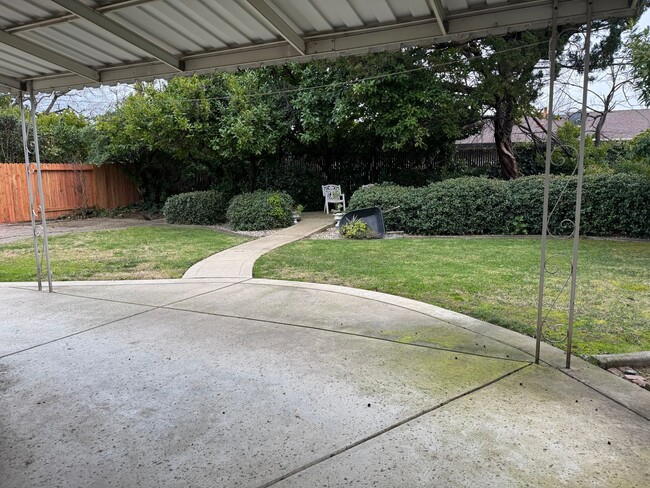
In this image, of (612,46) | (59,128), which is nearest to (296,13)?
(612,46)

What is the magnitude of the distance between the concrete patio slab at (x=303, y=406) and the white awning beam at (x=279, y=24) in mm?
2566

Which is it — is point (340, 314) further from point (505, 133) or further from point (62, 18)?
point (505, 133)

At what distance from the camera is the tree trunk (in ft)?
46.4

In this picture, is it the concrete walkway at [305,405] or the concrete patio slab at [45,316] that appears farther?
the concrete patio slab at [45,316]

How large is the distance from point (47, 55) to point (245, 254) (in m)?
4.67

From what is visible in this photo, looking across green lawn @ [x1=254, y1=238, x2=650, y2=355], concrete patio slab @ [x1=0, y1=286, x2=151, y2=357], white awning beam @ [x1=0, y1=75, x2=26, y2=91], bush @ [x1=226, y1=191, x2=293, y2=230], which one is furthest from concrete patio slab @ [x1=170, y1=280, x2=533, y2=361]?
bush @ [x1=226, y1=191, x2=293, y2=230]

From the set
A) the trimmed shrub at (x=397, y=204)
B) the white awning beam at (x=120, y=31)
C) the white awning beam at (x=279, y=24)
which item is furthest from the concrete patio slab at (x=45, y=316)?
the trimmed shrub at (x=397, y=204)

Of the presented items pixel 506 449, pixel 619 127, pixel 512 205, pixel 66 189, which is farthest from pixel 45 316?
pixel 619 127

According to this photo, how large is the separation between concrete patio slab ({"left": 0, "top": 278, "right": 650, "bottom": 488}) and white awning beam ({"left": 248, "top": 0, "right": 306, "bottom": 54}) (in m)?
2.57

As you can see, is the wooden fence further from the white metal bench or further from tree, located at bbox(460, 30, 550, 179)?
tree, located at bbox(460, 30, 550, 179)

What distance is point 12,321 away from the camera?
4727mm

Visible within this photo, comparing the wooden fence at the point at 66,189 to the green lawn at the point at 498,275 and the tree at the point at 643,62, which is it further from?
the tree at the point at 643,62

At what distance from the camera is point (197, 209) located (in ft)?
45.8

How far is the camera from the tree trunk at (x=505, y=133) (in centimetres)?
1414
